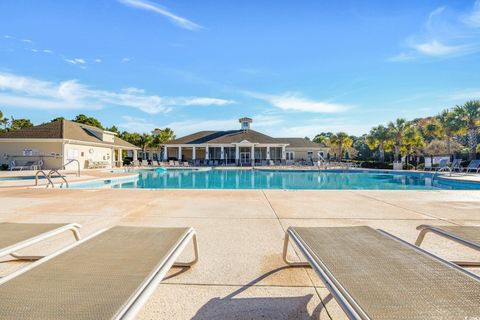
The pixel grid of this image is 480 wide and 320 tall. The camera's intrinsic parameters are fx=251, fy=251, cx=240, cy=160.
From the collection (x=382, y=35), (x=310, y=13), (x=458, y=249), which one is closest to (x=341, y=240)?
(x=458, y=249)

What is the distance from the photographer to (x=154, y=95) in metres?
31.4

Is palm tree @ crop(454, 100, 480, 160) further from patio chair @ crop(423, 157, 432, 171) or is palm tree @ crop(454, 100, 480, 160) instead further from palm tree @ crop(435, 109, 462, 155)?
patio chair @ crop(423, 157, 432, 171)

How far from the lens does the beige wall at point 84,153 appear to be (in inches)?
898

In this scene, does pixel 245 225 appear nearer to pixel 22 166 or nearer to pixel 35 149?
pixel 22 166

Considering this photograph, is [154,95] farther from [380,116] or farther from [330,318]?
[330,318]

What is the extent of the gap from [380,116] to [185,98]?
84.1 feet

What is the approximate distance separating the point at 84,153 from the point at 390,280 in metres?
28.6

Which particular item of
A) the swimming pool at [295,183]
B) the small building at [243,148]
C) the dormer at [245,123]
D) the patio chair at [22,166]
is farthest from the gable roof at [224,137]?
the patio chair at [22,166]

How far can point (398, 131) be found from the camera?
29922 mm

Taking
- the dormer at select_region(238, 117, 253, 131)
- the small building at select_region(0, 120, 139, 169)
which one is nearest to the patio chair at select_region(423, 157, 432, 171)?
the dormer at select_region(238, 117, 253, 131)

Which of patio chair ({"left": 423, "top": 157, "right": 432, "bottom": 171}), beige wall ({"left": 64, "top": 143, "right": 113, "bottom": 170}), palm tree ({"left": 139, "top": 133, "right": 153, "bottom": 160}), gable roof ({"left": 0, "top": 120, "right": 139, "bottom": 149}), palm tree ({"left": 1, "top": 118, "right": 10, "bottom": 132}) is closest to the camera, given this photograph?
gable roof ({"left": 0, "top": 120, "right": 139, "bottom": 149})

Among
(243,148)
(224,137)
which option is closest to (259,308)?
(224,137)

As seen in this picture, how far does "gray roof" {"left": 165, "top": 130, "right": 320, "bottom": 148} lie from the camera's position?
3491 centimetres

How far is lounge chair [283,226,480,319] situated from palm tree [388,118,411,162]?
3207 cm
